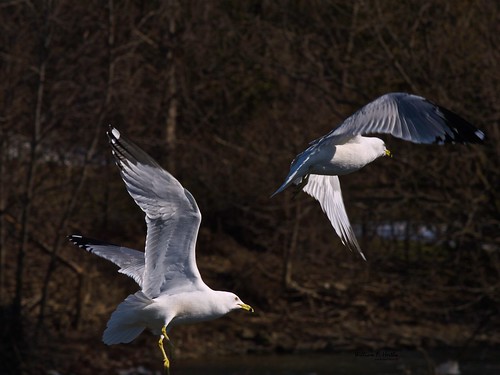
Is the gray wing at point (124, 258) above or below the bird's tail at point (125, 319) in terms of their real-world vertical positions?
above

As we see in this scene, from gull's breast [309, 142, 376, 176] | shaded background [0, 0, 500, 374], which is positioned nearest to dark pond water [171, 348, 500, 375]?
shaded background [0, 0, 500, 374]

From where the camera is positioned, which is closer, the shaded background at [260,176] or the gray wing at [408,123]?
the gray wing at [408,123]

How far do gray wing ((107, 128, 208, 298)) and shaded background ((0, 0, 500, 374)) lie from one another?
16.4ft

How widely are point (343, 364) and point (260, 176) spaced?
101 inches

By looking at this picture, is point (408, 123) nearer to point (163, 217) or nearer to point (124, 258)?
point (163, 217)

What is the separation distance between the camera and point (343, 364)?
12219 millimetres

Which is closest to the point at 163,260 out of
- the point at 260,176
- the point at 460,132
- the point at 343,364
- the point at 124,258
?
the point at 124,258

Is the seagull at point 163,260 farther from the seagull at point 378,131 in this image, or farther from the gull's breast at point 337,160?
the gull's breast at point 337,160

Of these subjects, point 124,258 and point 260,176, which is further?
point 260,176

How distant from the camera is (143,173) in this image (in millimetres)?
6625

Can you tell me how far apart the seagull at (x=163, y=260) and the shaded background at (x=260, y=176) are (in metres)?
4.99

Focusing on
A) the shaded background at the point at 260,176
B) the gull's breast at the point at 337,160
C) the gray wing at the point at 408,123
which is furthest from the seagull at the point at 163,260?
the shaded background at the point at 260,176

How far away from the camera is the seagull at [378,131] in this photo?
6.92 m

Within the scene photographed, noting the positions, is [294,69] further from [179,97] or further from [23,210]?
[23,210]
